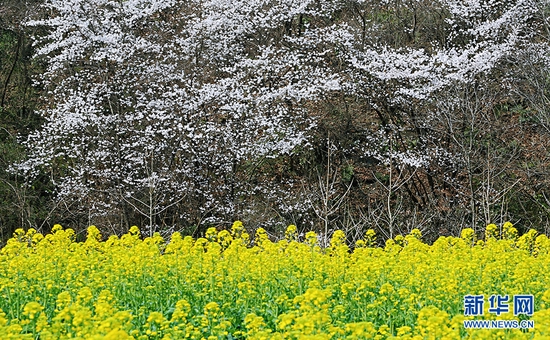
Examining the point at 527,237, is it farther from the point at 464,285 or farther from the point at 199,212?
the point at 199,212

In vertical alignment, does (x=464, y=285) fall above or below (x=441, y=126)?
above

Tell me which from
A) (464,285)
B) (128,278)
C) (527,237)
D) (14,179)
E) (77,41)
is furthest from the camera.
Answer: (14,179)

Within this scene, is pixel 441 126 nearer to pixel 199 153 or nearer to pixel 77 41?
pixel 199 153

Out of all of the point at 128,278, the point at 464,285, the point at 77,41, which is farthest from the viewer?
the point at 77,41

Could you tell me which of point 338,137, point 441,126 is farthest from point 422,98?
point 338,137

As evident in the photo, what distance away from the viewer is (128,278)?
657 centimetres

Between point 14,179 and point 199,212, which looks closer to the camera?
point 199,212

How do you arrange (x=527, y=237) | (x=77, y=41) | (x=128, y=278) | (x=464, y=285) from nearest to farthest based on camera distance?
(x=464, y=285) → (x=128, y=278) → (x=527, y=237) → (x=77, y=41)

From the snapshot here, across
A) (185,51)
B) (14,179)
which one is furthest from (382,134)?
(14,179)

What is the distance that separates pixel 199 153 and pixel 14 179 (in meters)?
4.84

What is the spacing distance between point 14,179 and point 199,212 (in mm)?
4702

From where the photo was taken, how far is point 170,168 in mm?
13875

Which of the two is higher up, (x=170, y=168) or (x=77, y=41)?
(x=77, y=41)

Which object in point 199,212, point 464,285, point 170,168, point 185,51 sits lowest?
point 199,212
